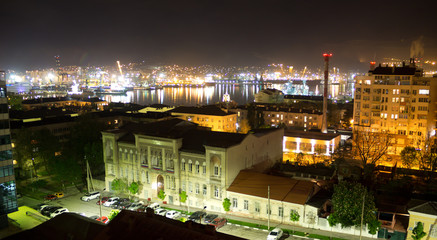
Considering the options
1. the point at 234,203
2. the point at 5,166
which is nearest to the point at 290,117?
the point at 234,203

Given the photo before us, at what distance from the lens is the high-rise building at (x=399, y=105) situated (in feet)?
144

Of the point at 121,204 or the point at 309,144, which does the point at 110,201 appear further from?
the point at 309,144

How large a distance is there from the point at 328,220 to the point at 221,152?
354 inches

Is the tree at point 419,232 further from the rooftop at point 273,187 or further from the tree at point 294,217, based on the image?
the tree at point 294,217

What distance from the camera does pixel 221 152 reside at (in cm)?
2573

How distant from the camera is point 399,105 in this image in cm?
4534

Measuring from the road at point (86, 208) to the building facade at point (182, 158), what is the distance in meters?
3.42

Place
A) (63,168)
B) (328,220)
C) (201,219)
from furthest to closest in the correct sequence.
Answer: (63,168)
(201,219)
(328,220)

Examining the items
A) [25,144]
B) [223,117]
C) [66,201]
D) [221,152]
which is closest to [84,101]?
[223,117]

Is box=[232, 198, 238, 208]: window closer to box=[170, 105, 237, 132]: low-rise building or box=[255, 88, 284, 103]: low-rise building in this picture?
box=[170, 105, 237, 132]: low-rise building

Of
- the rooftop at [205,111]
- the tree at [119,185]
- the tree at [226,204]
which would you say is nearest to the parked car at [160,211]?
the tree at [226,204]

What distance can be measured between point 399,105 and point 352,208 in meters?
30.3

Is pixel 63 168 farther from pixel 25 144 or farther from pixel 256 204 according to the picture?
pixel 256 204

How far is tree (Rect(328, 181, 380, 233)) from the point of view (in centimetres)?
2053
